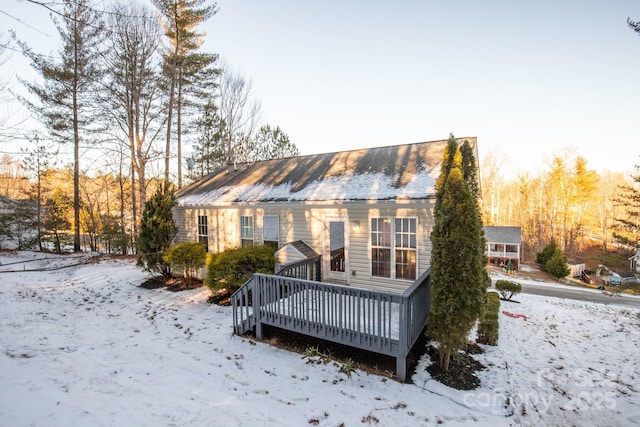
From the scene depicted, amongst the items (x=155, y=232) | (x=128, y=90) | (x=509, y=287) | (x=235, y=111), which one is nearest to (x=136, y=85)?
(x=128, y=90)

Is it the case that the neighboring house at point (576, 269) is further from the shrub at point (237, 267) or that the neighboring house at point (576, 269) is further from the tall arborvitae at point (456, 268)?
the shrub at point (237, 267)

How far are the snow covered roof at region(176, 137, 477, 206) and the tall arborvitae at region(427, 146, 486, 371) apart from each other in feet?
6.47

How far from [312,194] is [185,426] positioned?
19.8 feet

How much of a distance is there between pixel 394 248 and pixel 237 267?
4.39 meters

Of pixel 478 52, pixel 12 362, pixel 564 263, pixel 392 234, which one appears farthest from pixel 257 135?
pixel 564 263

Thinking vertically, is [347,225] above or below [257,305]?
above

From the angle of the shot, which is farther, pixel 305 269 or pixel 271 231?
pixel 271 231

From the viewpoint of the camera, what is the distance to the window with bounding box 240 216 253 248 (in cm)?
945

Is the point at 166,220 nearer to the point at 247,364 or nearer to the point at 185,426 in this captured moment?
the point at 247,364

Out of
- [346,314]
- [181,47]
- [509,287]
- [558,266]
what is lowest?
[558,266]

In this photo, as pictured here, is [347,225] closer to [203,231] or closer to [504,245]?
[203,231]

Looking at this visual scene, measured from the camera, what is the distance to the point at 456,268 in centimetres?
426

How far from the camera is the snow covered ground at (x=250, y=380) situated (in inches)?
131

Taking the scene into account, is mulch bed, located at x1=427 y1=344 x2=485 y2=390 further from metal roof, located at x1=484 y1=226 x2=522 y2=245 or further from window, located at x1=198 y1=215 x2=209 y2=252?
metal roof, located at x1=484 y1=226 x2=522 y2=245
